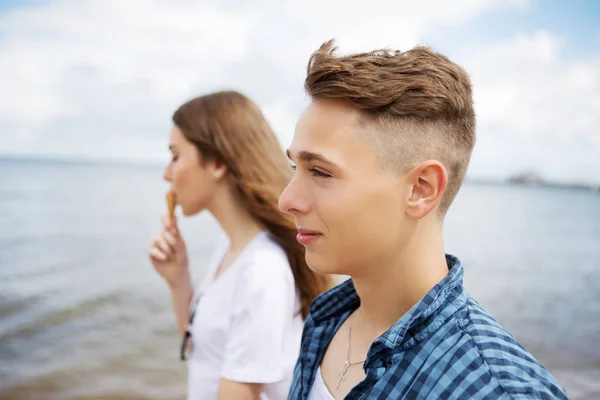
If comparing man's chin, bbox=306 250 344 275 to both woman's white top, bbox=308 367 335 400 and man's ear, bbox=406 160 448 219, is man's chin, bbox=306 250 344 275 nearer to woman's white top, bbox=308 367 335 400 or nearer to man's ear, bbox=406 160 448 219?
man's ear, bbox=406 160 448 219

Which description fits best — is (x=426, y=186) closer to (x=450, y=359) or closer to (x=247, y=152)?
(x=450, y=359)

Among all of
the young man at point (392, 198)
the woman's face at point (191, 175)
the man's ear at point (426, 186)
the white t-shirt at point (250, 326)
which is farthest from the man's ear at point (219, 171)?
the man's ear at point (426, 186)

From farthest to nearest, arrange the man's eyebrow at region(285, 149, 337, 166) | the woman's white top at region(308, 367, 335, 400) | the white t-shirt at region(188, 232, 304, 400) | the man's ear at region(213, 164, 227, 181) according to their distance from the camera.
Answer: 1. the man's ear at region(213, 164, 227, 181)
2. the white t-shirt at region(188, 232, 304, 400)
3. the woman's white top at region(308, 367, 335, 400)
4. the man's eyebrow at region(285, 149, 337, 166)

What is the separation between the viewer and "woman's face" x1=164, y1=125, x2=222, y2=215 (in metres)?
3.15

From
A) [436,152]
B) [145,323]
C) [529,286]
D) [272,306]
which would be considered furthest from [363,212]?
[529,286]

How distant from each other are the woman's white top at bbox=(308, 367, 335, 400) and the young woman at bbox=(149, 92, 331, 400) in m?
0.80

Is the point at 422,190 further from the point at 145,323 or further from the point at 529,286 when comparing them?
the point at 529,286

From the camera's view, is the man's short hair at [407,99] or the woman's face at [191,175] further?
the woman's face at [191,175]

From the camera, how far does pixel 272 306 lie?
2.69 metres

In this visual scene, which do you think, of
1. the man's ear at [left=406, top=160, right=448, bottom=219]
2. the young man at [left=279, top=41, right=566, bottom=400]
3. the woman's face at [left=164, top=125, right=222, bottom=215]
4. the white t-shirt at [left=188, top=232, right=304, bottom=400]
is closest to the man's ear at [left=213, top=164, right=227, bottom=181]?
the woman's face at [left=164, top=125, right=222, bottom=215]

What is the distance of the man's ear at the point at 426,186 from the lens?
5.13 feet

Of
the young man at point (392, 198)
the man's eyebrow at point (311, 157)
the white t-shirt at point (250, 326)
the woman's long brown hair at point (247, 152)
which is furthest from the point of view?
the woman's long brown hair at point (247, 152)

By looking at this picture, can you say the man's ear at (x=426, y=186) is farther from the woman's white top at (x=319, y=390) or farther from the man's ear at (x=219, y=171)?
the man's ear at (x=219, y=171)

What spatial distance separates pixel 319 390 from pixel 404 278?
1.69 ft
